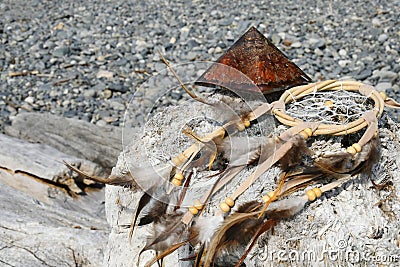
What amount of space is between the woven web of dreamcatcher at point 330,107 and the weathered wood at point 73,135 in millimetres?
2119

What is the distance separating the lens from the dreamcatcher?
1.64 m

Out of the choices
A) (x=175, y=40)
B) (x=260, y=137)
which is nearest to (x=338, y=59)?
(x=175, y=40)

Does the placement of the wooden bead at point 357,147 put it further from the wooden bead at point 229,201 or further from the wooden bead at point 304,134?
the wooden bead at point 229,201

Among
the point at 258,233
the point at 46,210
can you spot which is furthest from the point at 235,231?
the point at 46,210

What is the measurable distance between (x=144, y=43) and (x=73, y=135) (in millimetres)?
1956

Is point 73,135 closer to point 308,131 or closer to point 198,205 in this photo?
point 198,205

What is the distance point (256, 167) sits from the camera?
5.58 feet

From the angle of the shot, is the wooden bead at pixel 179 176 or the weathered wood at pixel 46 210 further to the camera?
the weathered wood at pixel 46 210

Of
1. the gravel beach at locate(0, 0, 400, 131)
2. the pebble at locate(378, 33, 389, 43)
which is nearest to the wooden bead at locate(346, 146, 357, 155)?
the gravel beach at locate(0, 0, 400, 131)

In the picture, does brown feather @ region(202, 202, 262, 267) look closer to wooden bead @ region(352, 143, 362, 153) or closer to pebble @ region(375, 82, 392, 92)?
wooden bead @ region(352, 143, 362, 153)

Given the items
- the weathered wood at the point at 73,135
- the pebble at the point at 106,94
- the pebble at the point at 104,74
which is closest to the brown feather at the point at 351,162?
the weathered wood at the point at 73,135

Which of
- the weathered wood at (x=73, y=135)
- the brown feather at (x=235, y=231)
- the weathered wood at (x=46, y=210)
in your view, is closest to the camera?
the brown feather at (x=235, y=231)

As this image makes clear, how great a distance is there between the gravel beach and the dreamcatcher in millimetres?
2642

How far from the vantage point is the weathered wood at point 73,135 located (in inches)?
152
